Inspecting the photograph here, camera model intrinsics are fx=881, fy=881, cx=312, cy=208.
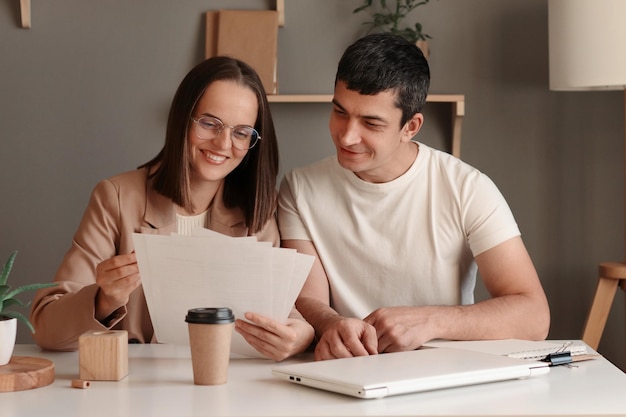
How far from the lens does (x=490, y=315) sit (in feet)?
6.22

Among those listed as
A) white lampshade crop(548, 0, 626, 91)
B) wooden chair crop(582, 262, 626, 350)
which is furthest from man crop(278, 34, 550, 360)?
wooden chair crop(582, 262, 626, 350)

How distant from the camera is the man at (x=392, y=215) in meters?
2.05

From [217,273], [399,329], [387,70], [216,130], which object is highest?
[387,70]

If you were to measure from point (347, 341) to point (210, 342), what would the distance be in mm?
313

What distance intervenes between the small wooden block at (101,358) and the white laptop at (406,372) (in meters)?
0.26

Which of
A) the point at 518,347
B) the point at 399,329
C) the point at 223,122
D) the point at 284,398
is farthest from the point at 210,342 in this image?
the point at 223,122

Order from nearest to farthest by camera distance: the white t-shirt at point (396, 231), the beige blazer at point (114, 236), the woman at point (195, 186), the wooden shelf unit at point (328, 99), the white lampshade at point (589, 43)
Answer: the beige blazer at point (114, 236)
the woman at point (195, 186)
the white t-shirt at point (396, 231)
the white lampshade at point (589, 43)
the wooden shelf unit at point (328, 99)

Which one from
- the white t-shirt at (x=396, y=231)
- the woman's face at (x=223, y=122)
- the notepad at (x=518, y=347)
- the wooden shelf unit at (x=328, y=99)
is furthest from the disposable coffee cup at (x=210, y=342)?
the wooden shelf unit at (x=328, y=99)

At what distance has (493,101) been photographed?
3.39 m

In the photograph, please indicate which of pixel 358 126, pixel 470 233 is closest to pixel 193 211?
pixel 358 126

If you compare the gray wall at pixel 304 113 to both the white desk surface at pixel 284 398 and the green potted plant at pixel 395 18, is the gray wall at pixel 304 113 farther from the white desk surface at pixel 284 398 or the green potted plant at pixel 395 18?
the white desk surface at pixel 284 398

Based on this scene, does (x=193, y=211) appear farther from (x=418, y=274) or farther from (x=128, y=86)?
(x=128, y=86)

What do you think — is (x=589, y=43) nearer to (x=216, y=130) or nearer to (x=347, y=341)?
(x=216, y=130)

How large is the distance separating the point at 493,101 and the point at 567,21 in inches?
20.9
